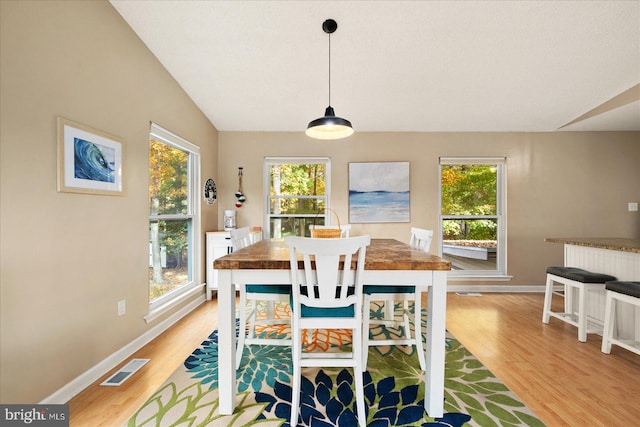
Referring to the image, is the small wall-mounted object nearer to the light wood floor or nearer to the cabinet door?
the cabinet door

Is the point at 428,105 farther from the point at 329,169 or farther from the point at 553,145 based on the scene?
the point at 553,145

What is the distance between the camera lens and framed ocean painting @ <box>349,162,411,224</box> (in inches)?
169

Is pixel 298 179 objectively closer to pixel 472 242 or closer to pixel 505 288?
pixel 472 242

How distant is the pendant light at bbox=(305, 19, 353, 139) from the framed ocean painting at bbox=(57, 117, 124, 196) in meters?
1.46

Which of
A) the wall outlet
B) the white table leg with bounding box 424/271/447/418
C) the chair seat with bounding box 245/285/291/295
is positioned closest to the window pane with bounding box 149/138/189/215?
the wall outlet

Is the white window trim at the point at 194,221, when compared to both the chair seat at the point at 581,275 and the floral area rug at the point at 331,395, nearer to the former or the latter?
the floral area rug at the point at 331,395

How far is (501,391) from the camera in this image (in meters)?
1.94

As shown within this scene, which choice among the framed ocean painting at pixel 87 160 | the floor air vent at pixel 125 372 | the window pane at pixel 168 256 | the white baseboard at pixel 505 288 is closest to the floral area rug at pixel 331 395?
the floor air vent at pixel 125 372

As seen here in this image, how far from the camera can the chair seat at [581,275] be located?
266 cm

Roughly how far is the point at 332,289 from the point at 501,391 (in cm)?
134

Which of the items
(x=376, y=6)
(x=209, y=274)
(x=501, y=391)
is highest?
(x=376, y=6)

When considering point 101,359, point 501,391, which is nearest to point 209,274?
point 101,359

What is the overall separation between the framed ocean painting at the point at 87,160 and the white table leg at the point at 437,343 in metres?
2.27

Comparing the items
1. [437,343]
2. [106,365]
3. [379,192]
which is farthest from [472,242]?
[106,365]
